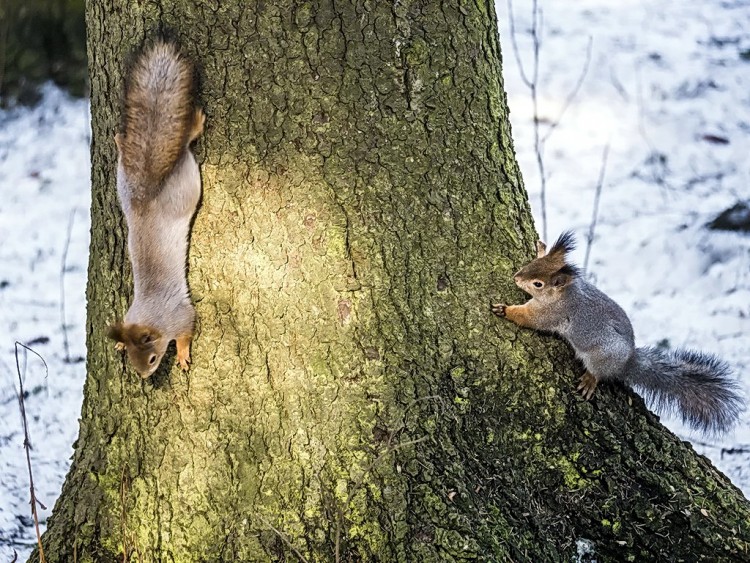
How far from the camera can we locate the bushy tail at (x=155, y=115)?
6.75 feet

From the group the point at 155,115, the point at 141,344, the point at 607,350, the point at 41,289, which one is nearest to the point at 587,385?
the point at 607,350

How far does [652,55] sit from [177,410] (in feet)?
16.4

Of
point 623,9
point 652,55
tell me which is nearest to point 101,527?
point 652,55

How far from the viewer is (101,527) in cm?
229

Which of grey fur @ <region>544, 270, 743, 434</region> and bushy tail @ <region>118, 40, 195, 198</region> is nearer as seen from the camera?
bushy tail @ <region>118, 40, 195, 198</region>

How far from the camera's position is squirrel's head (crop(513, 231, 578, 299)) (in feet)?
7.47

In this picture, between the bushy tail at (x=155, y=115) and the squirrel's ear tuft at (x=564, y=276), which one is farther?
the squirrel's ear tuft at (x=564, y=276)

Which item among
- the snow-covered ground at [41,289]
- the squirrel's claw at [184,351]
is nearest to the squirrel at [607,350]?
the squirrel's claw at [184,351]

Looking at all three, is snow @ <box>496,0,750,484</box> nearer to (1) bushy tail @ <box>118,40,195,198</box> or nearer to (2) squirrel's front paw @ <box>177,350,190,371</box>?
(2) squirrel's front paw @ <box>177,350,190,371</box>

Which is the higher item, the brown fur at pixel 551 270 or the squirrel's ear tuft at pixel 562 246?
the squirrel's ear tuft at pixel 562 246

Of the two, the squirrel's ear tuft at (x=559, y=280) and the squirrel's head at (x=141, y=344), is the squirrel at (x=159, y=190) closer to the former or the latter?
the squirrel's head at (x=141, y=344)

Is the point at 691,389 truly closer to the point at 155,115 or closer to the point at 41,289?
the point at 155,115

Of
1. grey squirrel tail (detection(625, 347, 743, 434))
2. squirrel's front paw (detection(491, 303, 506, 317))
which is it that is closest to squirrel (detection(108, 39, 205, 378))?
squirrel's front paw (detection(491, 303, 506, 317))

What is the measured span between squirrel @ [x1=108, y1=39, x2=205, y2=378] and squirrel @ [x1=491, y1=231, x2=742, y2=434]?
808 millimetres
